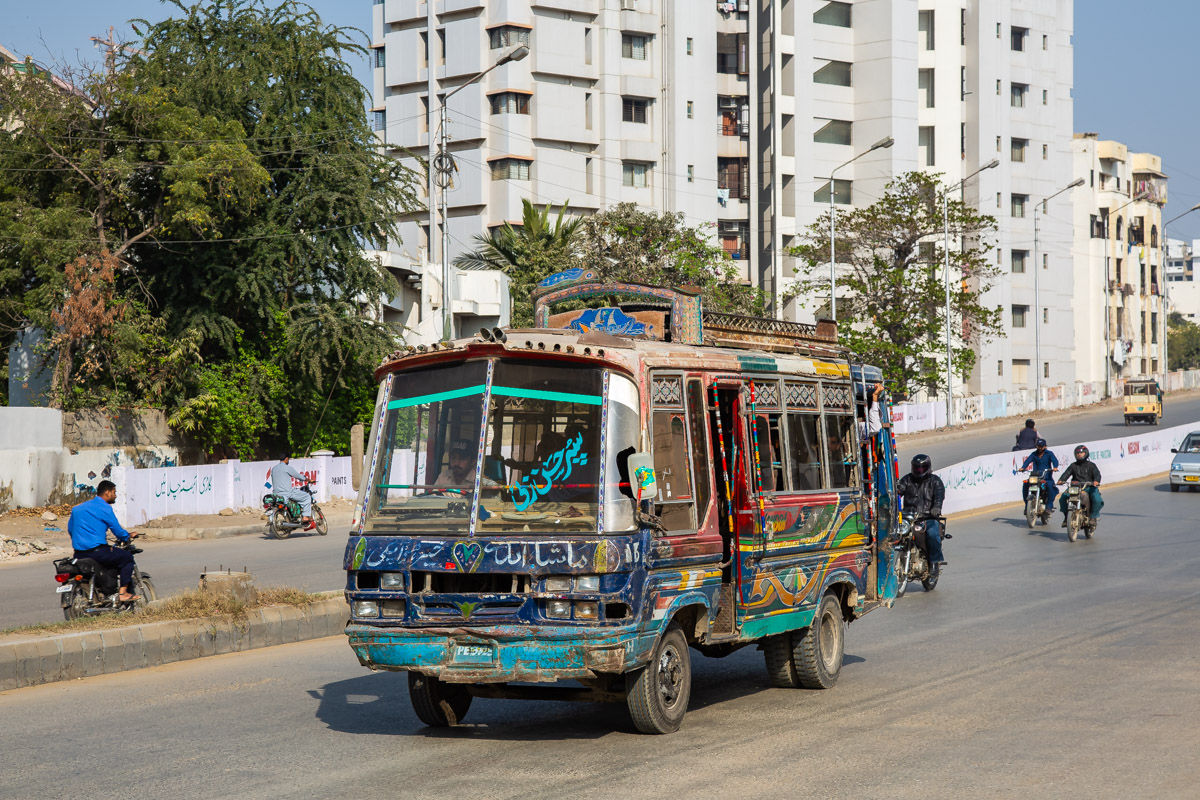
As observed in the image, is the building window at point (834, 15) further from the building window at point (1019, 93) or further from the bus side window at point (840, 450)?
the bus side window at point (840, 450)

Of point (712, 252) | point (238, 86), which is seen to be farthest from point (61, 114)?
point (712, 252)

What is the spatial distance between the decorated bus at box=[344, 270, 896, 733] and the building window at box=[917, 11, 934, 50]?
2973 inches

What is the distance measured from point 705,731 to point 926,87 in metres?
77.0

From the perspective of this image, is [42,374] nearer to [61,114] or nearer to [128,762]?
[61,114]

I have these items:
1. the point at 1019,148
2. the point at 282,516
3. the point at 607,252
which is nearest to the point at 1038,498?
the point at 282,516

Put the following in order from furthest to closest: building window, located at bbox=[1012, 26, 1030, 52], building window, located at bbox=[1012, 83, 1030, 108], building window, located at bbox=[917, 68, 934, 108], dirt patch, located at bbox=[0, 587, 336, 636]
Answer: building window, located at bbox=[1012, 26, 1030, 52], building window, located at bbox=[1012, 83, 1030, 108], building window, located at bbox=[917, 68, 934, 108], dirt patch, located at bbox=[0, 587, 336, 636]

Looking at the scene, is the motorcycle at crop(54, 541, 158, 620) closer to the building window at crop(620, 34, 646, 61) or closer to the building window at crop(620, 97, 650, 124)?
the building window at crop(620, 97, 650, 124)

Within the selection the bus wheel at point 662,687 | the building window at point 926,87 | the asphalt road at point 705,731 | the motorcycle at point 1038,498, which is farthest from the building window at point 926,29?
the bus wheel at point 662,687

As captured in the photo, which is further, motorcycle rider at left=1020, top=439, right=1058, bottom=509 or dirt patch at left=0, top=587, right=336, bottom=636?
motorcycle rider at left=1020, top=439, right=1058, bottom=509

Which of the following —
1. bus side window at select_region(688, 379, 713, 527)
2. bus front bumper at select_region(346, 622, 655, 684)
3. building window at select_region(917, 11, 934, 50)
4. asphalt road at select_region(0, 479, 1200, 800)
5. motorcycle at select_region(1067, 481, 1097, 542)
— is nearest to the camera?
asphalt road at select_region(0, 479, 1200, 800)

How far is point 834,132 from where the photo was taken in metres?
78.6

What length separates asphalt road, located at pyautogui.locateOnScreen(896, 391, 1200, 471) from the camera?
157 feet

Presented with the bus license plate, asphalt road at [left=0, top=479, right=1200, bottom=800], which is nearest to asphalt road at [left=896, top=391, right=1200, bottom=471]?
asphalt road at [left=0, top=479, right=1200, bottom=800]

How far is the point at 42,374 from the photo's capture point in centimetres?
3334
